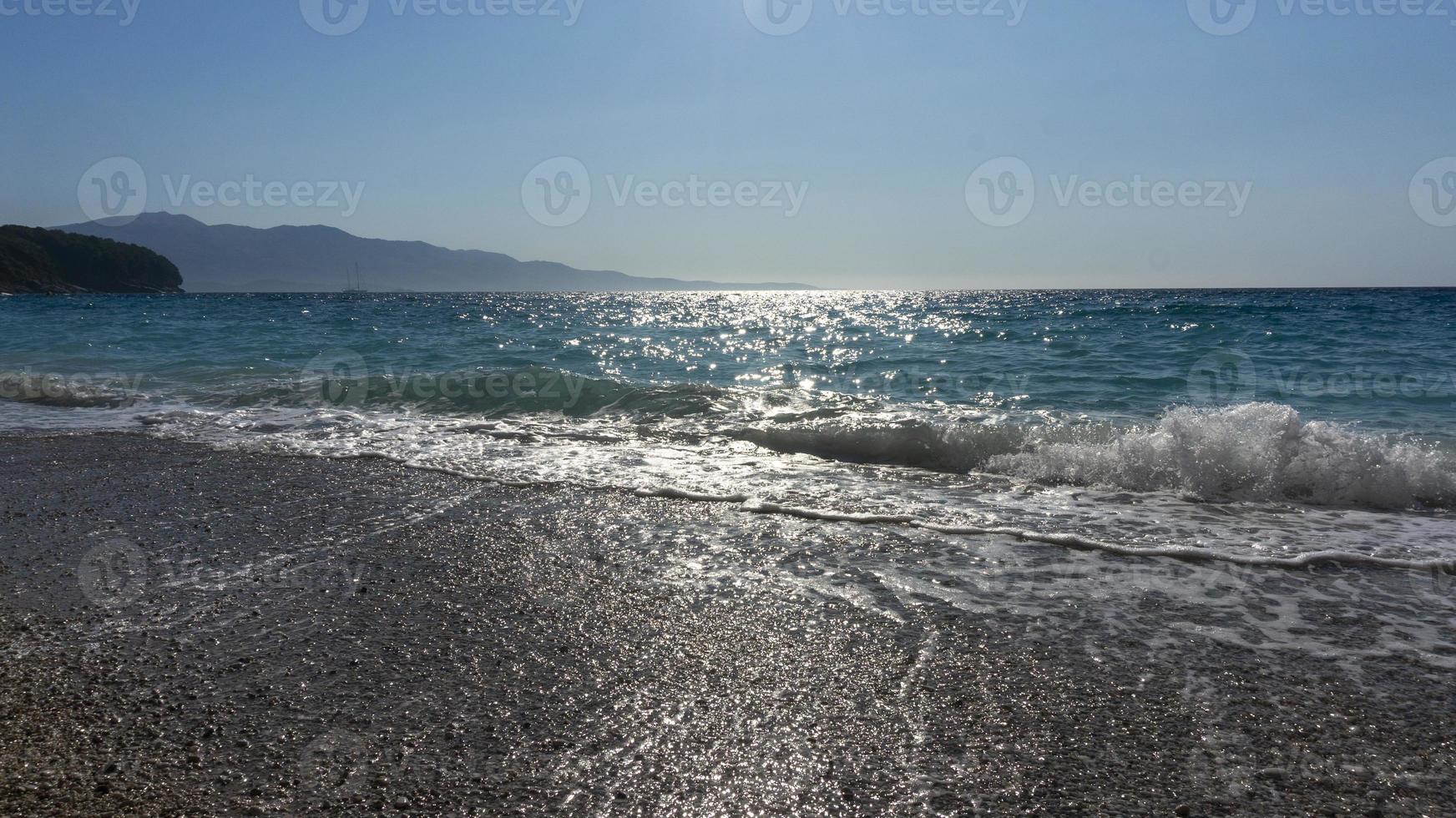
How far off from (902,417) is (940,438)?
4.76 feet

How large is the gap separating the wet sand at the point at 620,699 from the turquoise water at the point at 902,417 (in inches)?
71.6

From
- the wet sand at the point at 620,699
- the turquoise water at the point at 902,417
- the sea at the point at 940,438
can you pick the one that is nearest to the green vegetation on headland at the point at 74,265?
the turquoise water at the point at 902,417

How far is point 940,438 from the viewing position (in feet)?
25.1

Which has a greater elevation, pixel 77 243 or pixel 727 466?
pixel 77 243

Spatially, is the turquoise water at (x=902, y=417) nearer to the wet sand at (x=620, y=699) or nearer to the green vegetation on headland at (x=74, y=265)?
the wet sand at (x=620, y=699)

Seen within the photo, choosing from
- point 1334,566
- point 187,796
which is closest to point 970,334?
point 1334,566

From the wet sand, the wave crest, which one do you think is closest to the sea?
the wave crest

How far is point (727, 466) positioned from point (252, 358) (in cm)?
1329

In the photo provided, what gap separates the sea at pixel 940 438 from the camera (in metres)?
4.29

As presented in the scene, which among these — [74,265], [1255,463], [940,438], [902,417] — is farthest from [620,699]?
[74,265]

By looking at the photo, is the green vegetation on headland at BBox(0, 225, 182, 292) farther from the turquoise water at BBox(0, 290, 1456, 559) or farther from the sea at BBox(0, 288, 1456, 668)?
the sea at BBox(0, 288, 1456, 668)

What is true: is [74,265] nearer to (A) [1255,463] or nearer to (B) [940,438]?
(B) [940,438]

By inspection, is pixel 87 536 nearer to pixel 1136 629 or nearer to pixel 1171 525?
pixel 1136 629

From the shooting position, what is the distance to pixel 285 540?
4488mm
